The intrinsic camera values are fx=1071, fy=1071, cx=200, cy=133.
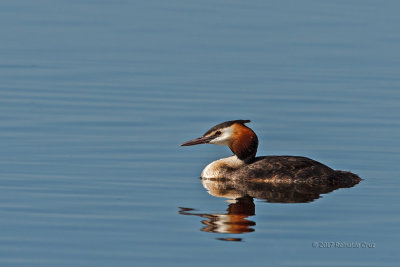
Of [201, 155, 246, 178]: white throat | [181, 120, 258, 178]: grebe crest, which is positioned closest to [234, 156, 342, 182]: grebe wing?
[201, 155, 246, 178]: white throat

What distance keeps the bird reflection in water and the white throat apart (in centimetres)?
10

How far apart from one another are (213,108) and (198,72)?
10.7 ft

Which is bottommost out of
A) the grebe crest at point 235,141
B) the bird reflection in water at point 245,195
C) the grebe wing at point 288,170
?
the bird reflection in water at point 245,195

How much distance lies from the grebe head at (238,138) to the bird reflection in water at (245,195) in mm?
585

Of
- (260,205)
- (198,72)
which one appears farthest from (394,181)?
(198,72)

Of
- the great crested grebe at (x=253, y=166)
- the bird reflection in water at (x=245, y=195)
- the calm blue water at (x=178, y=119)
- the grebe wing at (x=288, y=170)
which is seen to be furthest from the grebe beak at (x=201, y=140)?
the grebe wing at (x=288, y=170)

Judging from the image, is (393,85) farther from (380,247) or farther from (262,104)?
(380,247)

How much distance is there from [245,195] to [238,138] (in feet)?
5.61

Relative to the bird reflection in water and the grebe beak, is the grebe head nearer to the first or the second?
the grebe beak

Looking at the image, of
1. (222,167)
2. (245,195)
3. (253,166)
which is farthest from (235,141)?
(245,195)

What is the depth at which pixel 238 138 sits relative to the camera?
616 inches

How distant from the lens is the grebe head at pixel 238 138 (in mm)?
15617

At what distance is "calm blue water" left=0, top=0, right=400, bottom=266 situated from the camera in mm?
11375

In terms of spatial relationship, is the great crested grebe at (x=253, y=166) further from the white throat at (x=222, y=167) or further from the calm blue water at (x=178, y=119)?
the calm blue water at (x=178, y=119)
